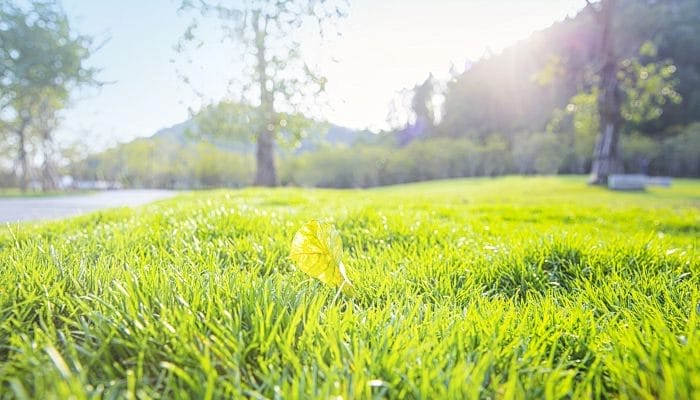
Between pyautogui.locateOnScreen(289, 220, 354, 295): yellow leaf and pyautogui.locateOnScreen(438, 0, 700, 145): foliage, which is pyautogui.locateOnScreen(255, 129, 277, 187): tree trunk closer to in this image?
pyautogui.locateOnScreen(289, 220, 354, 295): yellow leaf

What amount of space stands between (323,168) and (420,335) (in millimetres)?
68609

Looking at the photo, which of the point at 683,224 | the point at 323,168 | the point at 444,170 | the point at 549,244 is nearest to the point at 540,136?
the point at 444,170

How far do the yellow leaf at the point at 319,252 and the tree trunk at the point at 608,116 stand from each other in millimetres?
20529

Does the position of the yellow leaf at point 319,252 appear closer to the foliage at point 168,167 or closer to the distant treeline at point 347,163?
the distant treeline at point 347,163

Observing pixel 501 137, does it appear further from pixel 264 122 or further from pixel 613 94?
pixel 264 122

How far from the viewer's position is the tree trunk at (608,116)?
17.5 metres

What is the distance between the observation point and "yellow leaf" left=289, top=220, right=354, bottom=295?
138 cm

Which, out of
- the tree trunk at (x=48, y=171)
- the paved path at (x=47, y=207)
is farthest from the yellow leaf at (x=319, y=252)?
the tree trunk at (x=48, y=171)

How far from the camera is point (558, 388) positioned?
0.81 m

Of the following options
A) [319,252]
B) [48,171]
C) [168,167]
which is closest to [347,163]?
[168,167]

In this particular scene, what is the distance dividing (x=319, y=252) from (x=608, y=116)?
21.3 metres

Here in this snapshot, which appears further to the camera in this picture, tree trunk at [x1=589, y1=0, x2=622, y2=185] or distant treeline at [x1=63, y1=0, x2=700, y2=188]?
distant treeline at [x1=63, y1=0, x2=700, y2=188]

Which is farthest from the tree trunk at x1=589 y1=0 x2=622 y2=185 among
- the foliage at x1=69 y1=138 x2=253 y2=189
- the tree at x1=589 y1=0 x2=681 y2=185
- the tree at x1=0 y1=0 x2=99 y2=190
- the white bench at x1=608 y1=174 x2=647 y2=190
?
the foliage at x1=69 y1=138 x2=253 y2=189

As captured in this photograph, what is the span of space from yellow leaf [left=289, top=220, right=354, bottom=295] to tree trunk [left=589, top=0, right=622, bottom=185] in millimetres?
20529
